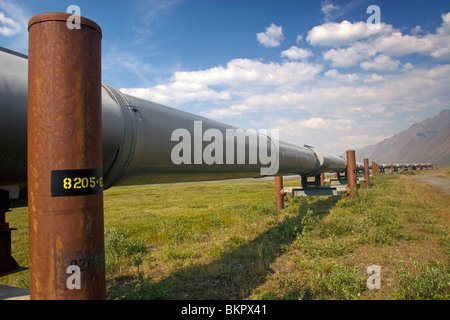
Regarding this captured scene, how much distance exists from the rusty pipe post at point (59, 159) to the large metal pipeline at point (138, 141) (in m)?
0.14

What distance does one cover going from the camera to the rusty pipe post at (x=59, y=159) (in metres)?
1.46

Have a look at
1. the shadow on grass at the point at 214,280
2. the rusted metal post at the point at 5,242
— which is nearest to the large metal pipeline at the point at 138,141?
the rusted metal post at the point at 5,242

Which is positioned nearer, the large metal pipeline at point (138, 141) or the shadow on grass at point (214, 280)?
the large metal pipeline at point (138, 141)

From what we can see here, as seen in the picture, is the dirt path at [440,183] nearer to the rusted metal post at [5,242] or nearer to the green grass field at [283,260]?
the green grass field at [283,260]

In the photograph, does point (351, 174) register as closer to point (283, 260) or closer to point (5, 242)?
point (283, 260)

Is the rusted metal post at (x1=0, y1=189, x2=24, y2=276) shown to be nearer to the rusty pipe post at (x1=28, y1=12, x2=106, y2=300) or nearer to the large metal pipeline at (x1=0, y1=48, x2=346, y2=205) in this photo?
the large metal pipeline at (x1=0, y1=48, x2=346, y2=205)

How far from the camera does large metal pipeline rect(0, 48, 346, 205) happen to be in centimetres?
155

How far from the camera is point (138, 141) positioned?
212cm

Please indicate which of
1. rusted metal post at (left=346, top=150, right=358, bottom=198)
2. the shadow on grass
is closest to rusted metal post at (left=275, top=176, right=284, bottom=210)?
rusted metal post at (left=346, top=150, right=358, bottom=198)

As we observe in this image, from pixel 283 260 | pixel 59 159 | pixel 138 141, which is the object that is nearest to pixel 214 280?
pixel 283 260

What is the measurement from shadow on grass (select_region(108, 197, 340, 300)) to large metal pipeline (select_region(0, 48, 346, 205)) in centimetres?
132

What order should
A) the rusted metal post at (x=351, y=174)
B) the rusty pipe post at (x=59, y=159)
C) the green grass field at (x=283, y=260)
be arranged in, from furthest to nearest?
the rusted metal post at (x=351, y=174), the green grass field at (x=283, y=260), the rusty pipe post at (x=59, y=159)

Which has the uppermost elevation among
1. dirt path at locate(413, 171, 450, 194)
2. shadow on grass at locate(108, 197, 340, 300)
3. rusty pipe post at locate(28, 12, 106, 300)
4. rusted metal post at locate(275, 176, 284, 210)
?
rusty pipe post at locate(28, 12, 106, 300)

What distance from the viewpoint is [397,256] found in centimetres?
424
